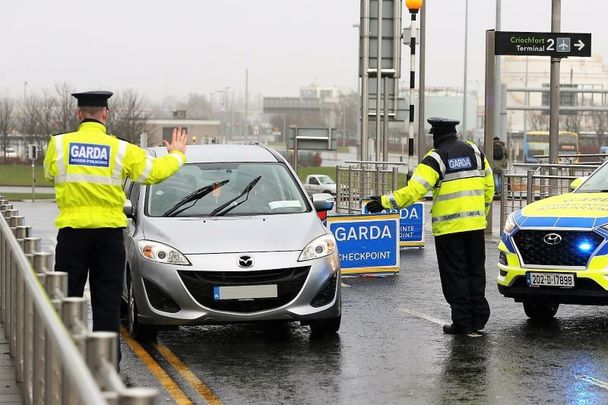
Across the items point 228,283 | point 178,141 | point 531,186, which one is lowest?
point 228,283

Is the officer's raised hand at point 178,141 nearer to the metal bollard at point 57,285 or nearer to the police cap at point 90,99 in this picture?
the police cap at point 90,99

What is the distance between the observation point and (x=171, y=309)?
32.9 feet

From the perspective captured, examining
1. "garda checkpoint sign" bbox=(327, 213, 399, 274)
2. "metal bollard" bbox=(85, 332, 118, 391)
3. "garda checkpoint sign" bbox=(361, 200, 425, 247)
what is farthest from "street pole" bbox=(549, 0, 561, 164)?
"metal bollard" bbox=(85, 332, 118, 391)

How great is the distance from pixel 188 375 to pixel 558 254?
3785 millimetres

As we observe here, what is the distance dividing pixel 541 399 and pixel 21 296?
327 centimetres

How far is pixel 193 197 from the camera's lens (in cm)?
1117

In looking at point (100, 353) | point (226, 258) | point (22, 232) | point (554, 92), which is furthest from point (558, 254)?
point (554, 92)

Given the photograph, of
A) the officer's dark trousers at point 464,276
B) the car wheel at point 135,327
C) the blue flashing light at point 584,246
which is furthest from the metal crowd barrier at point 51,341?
the blue flashing light at point 584,246

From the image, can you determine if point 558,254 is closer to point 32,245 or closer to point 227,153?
point 227,153

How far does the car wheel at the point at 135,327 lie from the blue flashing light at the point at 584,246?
367cm

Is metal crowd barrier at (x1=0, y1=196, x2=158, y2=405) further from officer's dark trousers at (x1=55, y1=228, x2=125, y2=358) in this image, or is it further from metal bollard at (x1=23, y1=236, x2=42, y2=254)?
officer's dark trousers at (x1=55, y1=228, x2=125, y2=358)

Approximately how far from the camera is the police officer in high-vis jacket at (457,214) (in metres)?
11.0

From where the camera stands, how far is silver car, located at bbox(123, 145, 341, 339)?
9.95 metres

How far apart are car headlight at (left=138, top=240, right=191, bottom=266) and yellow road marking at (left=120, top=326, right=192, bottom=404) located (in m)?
Answer: 0.73
